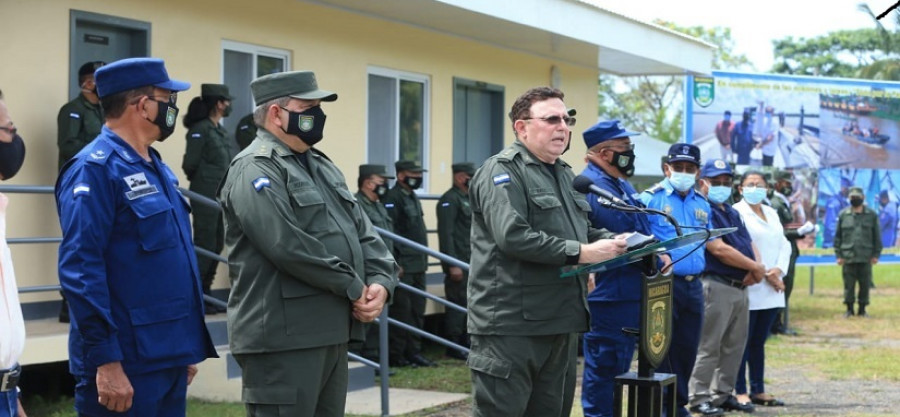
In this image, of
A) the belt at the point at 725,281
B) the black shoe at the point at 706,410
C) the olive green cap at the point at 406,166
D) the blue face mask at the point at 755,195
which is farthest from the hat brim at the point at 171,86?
the olive green cap at the point at 406,166

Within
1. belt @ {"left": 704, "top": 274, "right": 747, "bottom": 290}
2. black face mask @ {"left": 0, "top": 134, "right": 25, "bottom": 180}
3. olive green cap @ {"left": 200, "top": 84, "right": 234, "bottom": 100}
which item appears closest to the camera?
black face mask @ {"left": 0, "top": 134, "right": 25, "bottom": 180}

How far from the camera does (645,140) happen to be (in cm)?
2923

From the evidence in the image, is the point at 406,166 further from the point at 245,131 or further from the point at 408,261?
the point at 245,131

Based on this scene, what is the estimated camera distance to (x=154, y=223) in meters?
4.44

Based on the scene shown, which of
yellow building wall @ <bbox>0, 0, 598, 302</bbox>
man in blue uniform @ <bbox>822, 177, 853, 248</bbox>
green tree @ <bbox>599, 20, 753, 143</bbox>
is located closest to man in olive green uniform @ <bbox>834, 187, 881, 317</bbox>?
man in blue uniform @ <bbox>822, 177, 853, 248</bbox>

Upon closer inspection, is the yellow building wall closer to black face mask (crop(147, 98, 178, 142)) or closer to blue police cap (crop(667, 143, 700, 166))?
blue police cap (crop(667, 143, 700, 166))

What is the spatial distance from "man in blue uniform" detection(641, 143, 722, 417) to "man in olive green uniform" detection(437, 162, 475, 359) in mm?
4603

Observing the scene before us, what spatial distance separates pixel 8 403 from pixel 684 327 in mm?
5354

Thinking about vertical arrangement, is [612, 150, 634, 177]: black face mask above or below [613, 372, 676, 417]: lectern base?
above

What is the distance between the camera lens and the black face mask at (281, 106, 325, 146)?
489 cm

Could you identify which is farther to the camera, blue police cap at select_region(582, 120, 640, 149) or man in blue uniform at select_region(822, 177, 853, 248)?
man in blue uniform at select_region(822, 177, 853, 248)

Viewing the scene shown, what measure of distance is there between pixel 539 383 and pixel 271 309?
1.60 metres

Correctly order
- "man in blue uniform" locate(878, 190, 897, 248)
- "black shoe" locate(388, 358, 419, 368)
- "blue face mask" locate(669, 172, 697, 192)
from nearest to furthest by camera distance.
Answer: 1. "blue face mask" locate(669, 172, 697, 192)
2. "black shoe" locate(388, 358, 419, 368)
3. "man in blue uniform" locate(878, 190, 897, 248)

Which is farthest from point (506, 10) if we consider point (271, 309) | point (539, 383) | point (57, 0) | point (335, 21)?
point (271, 309)
